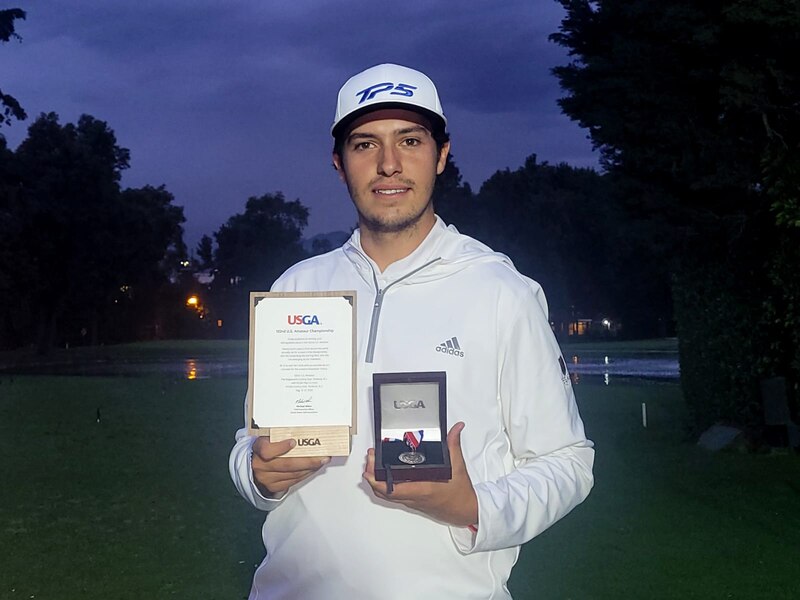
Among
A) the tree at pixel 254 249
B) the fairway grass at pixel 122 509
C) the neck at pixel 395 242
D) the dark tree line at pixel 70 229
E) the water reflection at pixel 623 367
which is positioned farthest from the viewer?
the tree at pixel 254 249

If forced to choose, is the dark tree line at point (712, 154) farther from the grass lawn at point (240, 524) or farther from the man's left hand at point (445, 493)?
the man's left hand at point (445, 493)

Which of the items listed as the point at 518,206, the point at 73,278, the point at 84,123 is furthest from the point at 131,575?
the point at 518,206

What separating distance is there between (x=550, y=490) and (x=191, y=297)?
85417mm

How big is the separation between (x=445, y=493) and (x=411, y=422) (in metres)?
0.19

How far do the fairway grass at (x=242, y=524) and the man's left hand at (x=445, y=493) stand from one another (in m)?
5.32

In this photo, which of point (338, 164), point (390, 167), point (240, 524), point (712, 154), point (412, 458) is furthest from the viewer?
point (712, 154)

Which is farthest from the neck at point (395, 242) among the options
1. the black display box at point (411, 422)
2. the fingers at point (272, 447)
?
the fingers at point (272, 447)

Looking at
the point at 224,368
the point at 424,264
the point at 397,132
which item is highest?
the point at 224,368

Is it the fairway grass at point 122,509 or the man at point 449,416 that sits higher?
the man at point 449,416

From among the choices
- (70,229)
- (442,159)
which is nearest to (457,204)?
(70,229)

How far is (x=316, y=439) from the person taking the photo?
2.60 meters

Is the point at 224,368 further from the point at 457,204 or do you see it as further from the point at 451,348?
the point at 451,348

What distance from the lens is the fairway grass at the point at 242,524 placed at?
310 inches

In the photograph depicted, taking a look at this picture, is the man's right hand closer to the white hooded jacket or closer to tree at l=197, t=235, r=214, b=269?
the white hooded jacket
